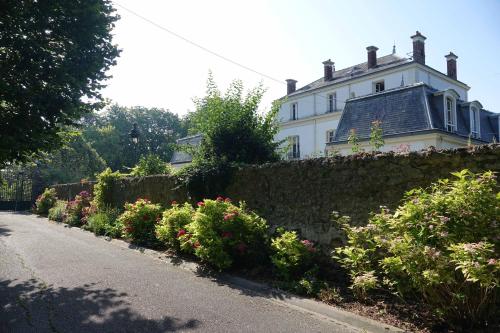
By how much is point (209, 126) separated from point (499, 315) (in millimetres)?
7565

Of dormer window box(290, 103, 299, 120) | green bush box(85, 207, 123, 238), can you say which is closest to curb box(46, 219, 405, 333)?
green bush box(85, 207, 123, 238)

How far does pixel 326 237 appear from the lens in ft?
20.5

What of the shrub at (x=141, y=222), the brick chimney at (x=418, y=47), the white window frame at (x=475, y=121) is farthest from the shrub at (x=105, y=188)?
the brick chimney at (x=418, y=47)

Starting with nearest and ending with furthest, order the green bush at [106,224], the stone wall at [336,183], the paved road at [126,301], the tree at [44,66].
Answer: the paved road at [126,301] < the stone wall at [336,183] < the tree at [44,66] < the green bush at [106,224]

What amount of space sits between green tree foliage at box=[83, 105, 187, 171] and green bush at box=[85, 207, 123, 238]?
3272cm

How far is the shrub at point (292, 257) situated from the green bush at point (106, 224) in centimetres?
675

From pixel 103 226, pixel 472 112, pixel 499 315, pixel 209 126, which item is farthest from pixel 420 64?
pixel 499 315

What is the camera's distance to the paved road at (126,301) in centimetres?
427

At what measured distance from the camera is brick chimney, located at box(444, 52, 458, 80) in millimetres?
33125

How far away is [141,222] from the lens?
32.9 feet

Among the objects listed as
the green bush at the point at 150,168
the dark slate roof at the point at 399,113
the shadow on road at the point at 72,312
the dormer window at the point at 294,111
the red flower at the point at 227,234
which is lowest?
the shadow on road at the point at 72,312

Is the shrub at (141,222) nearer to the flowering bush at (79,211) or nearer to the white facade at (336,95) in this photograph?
the flowering bush at (79,211)

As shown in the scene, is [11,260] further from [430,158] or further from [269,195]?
[430,158]

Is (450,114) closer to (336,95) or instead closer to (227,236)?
(336,95)
